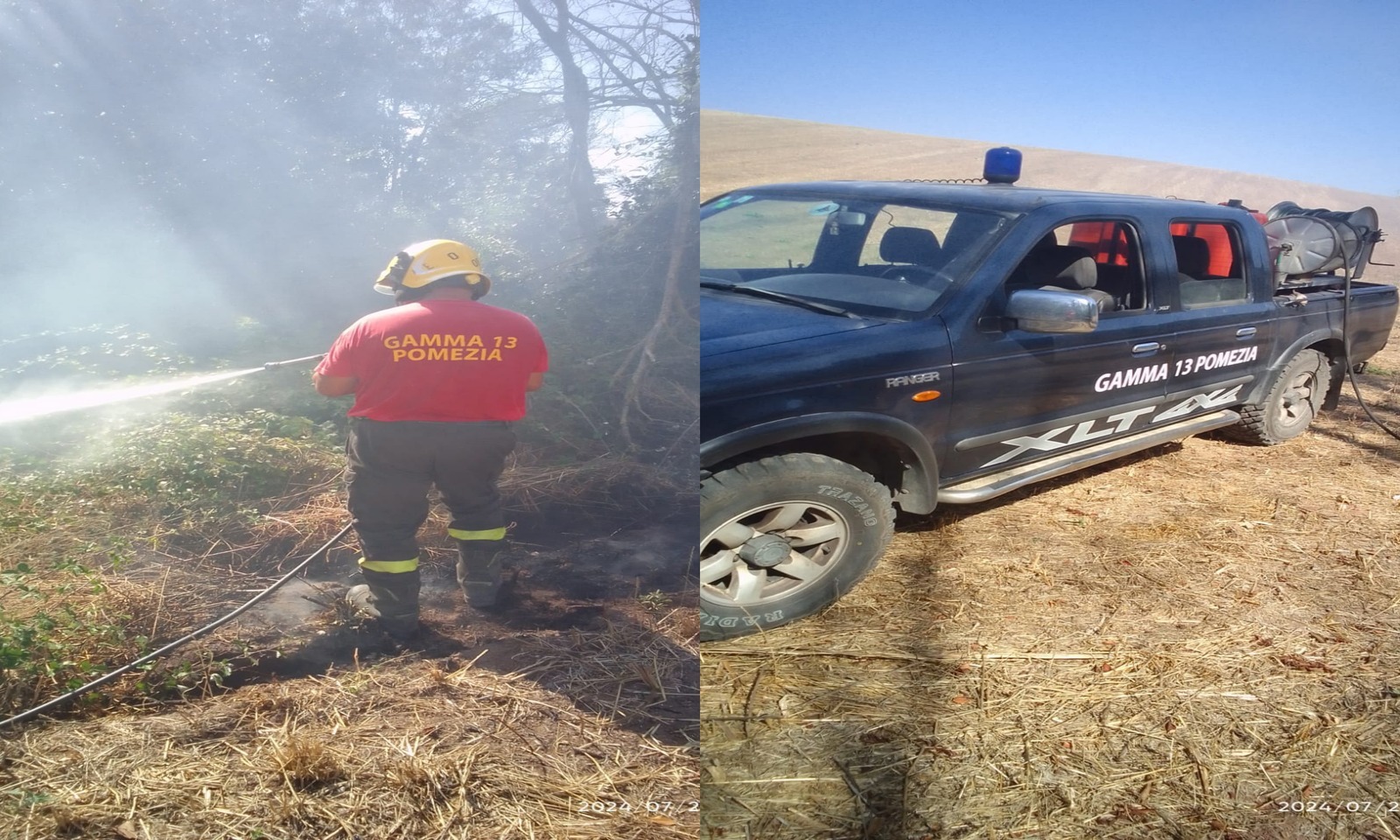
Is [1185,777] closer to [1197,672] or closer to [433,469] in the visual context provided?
[1197,672]

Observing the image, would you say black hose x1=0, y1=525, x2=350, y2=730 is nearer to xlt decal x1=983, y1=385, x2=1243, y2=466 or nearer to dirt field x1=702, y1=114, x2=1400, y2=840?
dirt field x1=702, y1=114, x2=1400, y2=840

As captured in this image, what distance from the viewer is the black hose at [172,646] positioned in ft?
5.87

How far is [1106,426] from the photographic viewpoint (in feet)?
13.3

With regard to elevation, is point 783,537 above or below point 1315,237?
below

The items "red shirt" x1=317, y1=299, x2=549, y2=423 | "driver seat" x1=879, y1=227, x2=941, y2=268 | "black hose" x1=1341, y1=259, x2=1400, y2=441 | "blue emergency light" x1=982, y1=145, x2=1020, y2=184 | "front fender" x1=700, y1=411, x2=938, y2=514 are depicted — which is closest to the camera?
"red shirt" x1=317, y1=299, x2=549, y2=423

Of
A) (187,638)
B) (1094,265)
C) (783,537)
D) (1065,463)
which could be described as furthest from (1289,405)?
(187,638)

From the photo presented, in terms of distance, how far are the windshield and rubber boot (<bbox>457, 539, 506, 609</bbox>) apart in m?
1.79

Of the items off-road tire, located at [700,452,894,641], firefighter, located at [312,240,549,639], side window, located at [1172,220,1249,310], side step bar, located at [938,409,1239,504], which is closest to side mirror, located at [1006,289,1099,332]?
side step bar, located at [938,409,1239,504]

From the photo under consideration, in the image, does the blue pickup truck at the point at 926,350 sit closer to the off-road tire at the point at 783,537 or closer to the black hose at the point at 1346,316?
the off-road tire at the point at 783,537

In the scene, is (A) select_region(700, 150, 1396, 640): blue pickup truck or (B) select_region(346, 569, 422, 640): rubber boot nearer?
(B) select_region(346, 569, 422, 640): rubber boot

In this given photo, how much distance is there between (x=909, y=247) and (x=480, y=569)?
2286mm

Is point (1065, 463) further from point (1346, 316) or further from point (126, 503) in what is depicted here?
point (126, 503)

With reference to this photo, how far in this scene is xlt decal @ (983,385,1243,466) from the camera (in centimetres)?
371

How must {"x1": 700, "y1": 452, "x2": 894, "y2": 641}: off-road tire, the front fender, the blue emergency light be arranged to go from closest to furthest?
the front fender
{"x1": 700, "y1": 452, "x2": 894, "y2": 641}: off-road tire
the blue emergency light
